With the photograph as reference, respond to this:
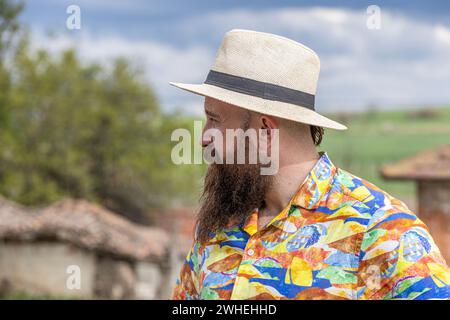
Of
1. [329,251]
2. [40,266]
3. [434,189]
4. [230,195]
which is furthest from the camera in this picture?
[40,266]

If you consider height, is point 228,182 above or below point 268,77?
below

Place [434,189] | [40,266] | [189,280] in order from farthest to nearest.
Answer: [40,266] → [434,189] → [189,280]

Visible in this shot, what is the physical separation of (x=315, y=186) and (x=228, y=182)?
340 millimetres

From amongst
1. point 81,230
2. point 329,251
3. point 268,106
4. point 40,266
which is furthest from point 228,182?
point 40,266

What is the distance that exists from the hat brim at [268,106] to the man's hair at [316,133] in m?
0.13

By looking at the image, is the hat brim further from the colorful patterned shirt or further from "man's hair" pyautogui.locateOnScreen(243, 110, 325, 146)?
the colorful patterned shirt

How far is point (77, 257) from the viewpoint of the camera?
50.5ft

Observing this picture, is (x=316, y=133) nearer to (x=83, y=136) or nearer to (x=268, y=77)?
(x=268, y=77)

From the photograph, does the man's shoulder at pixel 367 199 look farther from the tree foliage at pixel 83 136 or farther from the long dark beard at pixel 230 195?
the tree foliage at pixel 83 136

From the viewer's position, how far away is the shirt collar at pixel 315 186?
2346mm

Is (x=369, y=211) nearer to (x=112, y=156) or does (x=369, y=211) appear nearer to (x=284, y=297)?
(x=284, y=297)

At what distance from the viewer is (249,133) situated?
7.95 feet

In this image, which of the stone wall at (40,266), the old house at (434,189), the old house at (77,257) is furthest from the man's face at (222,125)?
the stone wall at (40,266)

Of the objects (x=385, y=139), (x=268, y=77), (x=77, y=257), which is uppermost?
(x=385, y=139)
